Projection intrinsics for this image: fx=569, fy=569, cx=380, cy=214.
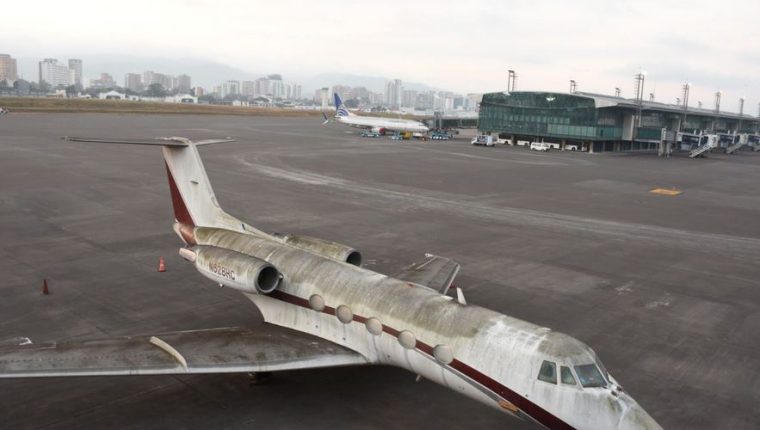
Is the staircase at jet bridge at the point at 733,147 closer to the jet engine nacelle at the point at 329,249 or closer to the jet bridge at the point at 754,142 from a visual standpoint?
the jet bridge at the point at 754,142

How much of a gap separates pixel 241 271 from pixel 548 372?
691 centimetres

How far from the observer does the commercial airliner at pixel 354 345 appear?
8.95 metres

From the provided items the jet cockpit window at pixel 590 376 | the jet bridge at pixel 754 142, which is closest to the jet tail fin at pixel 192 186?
the jet cockpit window at pixel 590 376

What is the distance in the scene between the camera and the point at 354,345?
38.5ft

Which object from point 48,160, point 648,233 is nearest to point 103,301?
point 648,233

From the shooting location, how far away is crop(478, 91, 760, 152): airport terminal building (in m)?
81.7

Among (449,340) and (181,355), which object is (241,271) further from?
(449,340)

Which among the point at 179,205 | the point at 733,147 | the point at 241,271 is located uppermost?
the point at 733,147

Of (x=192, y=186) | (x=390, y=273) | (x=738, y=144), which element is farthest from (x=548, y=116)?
(x=192, y=186)

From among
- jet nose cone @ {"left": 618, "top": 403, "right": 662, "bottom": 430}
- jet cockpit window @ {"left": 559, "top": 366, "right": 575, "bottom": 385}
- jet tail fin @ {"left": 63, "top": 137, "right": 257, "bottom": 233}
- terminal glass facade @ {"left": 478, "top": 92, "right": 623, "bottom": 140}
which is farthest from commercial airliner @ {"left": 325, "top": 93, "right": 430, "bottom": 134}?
jet nose cone @ {"left": 618, "top": 403, "right": 662, "bottom": 430}

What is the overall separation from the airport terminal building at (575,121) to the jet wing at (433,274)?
69958mm

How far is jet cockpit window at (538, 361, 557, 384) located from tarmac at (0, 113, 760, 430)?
261 cm

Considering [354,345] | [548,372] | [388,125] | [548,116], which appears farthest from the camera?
[388,125]

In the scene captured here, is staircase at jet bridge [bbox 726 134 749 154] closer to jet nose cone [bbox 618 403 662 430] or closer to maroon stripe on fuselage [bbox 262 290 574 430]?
jet nose cone [bbox 618 403 662 430]
